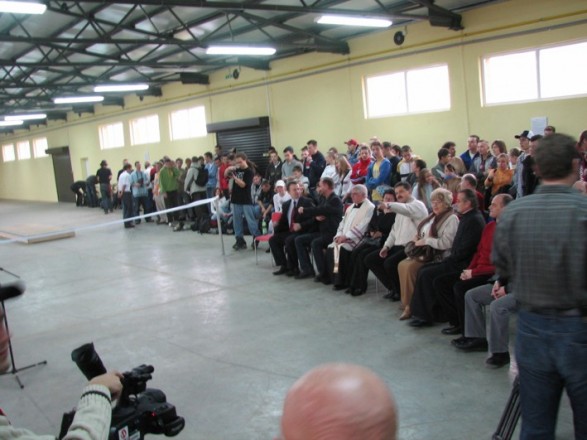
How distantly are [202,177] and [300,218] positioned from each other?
6479 mm

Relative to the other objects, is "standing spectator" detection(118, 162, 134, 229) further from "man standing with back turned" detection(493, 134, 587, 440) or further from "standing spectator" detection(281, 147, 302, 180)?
"man standing with back turned" detection(493, 134, 587, 440)

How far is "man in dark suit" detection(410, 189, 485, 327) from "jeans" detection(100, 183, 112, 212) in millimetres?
14386

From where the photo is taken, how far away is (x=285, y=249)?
7.80 meters

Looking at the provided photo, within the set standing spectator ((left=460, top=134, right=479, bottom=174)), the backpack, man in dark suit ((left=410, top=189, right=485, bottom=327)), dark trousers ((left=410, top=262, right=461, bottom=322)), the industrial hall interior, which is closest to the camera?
the industrial hall interior

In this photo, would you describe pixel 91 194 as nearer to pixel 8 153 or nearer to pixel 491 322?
pixel 8 153

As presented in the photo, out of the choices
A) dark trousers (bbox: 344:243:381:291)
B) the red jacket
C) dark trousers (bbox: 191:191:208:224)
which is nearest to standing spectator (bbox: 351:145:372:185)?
dark trousers (bbox: 344:243:381:291)

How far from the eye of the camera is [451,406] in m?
3.71

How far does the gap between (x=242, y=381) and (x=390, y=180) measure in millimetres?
5695

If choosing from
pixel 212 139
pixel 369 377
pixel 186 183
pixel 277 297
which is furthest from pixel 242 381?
pixel 212 139

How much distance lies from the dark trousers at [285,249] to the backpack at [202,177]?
600 centimetres

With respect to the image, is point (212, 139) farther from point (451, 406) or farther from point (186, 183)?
point (451, 406)

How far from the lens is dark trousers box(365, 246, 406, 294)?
19.6ft

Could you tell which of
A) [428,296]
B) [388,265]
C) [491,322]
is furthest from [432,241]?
[491,322]

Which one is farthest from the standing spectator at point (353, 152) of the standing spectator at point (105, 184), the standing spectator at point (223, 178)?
the standing spectator at point (105, 184)
